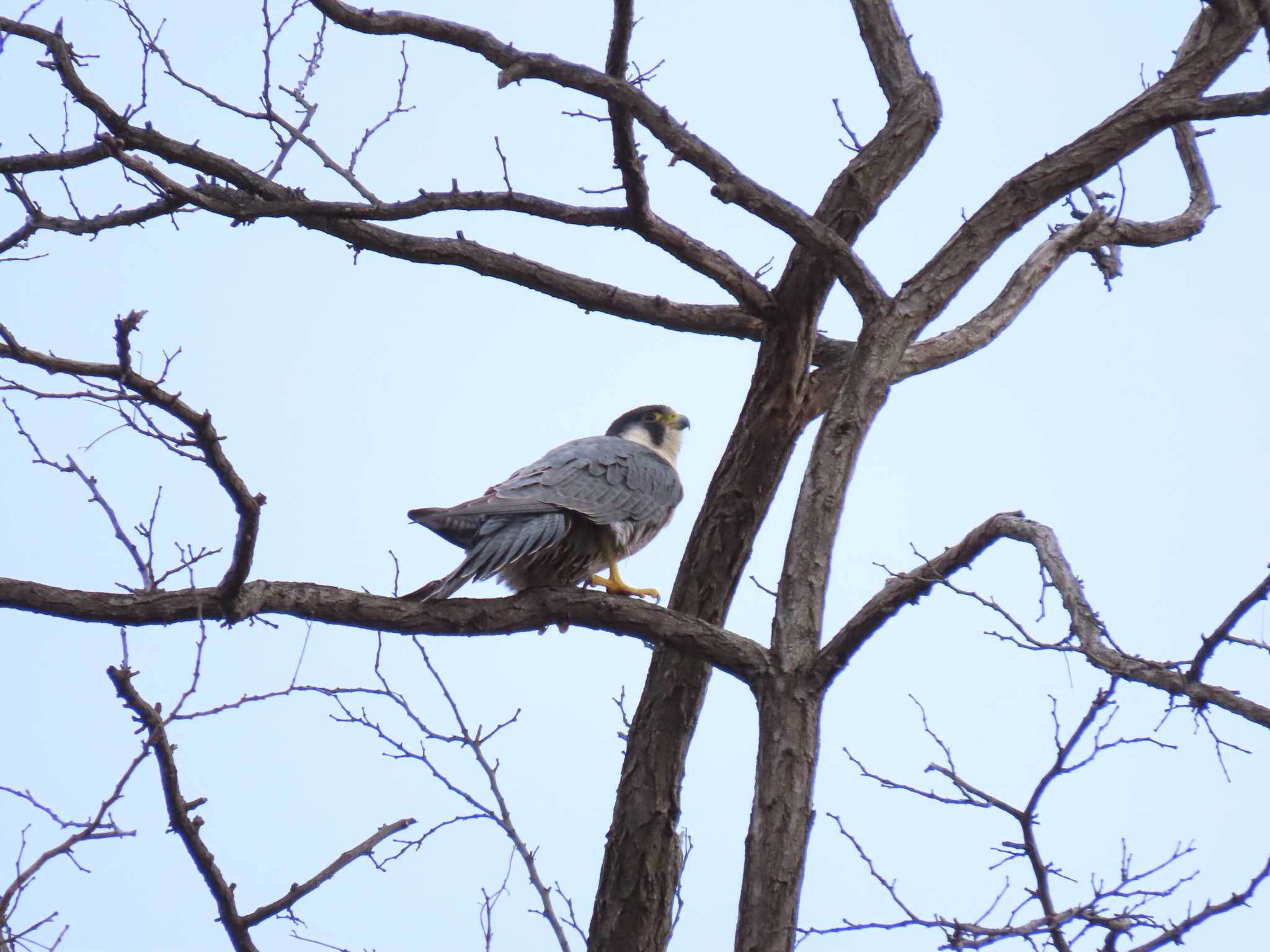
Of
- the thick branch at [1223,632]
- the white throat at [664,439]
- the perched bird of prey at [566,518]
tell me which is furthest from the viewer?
the white throat at [664,439]

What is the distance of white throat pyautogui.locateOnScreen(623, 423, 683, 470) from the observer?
617 cm

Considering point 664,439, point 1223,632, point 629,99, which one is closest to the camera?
point 1223,632

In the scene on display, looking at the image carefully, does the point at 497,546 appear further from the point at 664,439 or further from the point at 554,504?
the point at 664,439

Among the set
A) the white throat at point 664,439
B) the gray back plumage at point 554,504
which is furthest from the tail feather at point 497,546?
the white throat at point 664,439

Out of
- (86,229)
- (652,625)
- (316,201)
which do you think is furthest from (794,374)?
(86,229)

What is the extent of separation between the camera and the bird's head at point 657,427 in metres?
6.23

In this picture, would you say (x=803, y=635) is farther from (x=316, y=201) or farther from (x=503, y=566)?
(x=316, y=201)

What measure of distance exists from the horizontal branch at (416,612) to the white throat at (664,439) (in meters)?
2.07

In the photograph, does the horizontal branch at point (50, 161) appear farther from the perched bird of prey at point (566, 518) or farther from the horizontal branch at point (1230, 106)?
the horizontal branch at point (1230, 106)

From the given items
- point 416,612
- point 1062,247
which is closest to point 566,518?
point 416,612

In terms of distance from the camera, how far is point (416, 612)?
149 inches

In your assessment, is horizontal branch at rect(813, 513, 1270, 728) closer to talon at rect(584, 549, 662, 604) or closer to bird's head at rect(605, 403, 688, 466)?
talon at rect(584, 549, 662, 604)

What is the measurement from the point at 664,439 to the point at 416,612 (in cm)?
267

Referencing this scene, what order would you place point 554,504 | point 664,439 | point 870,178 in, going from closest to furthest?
point 870,178 → point 554,504 → point 664,439
